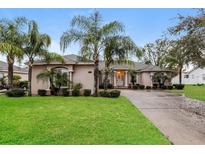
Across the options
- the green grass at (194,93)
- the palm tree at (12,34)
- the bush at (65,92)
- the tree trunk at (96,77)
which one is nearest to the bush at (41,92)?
the bush at (65,92)

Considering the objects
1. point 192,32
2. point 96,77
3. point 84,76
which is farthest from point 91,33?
point 192,32

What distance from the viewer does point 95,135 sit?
28.3 ft

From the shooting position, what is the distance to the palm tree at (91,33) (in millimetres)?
22281

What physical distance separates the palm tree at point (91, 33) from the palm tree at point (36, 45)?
1188 mm

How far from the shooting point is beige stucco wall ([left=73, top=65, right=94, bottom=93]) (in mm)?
24328

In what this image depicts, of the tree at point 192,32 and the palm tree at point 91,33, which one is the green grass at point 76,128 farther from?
the palm tree at point 91,33

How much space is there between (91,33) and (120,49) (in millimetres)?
2494

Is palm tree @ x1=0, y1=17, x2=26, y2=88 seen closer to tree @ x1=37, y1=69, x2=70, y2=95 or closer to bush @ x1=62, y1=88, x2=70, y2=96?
tree @ x1=37, y1=69, x2=70, y2=95

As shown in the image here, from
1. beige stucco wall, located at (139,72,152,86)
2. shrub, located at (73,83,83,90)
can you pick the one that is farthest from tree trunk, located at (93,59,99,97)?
Result: beige stucco wall, located at (139,72,152,86)

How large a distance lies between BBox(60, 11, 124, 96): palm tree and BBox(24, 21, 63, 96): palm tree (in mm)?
1188
